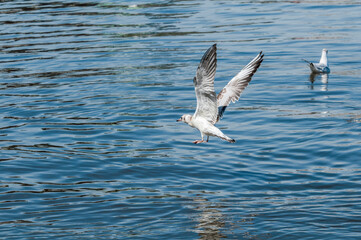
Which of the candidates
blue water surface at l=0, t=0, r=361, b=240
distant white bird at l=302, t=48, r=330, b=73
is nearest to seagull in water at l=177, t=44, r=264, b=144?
blue water surface at l=0, t=0, r=361, b=240

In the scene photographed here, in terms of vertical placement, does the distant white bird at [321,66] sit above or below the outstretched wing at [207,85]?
below

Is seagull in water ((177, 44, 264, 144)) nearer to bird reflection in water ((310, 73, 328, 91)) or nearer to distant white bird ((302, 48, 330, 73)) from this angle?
bird reflection in water ((310, 73, 328, 91))

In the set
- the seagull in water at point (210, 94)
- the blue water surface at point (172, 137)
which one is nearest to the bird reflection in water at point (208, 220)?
the blue water surface at point (172, 137)

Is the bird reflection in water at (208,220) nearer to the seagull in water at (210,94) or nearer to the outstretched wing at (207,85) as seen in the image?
the seagull in water at (210,94)

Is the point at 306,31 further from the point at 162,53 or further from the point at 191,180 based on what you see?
the point at 191,180

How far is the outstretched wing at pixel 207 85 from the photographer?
1072 cm

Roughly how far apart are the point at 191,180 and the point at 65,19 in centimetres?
2314

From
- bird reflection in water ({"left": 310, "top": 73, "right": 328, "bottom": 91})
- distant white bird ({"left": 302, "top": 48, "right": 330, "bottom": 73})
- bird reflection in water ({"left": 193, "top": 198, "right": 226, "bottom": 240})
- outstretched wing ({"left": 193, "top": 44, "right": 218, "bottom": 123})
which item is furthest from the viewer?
distant white bird ({"left": 302, "top": 48, "right": 330, "bottom": 73})

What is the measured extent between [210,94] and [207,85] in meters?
0.29

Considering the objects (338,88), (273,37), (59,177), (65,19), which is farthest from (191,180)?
(65,19)

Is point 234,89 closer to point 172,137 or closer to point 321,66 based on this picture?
point 172,137

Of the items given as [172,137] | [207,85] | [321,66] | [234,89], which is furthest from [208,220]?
[321,66]

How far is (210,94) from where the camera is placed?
1125 centimetres

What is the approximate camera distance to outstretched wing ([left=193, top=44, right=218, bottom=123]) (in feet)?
35.2
